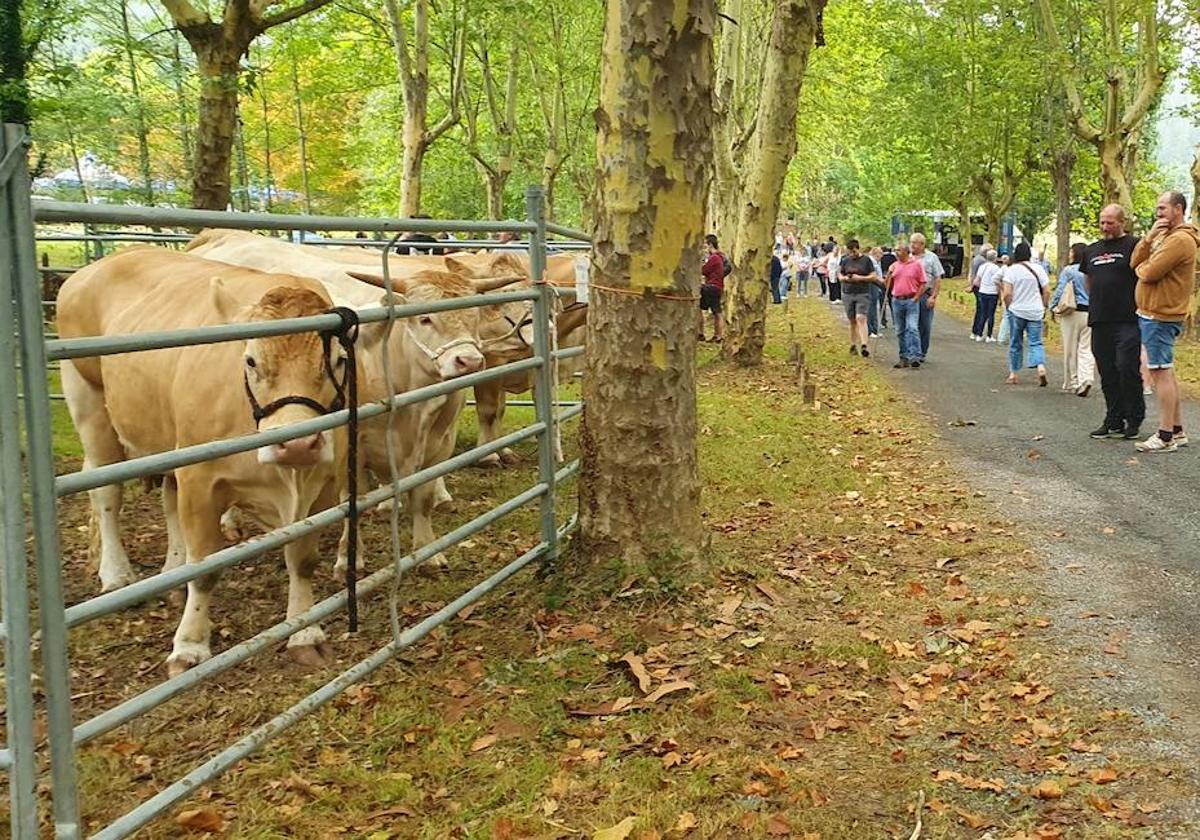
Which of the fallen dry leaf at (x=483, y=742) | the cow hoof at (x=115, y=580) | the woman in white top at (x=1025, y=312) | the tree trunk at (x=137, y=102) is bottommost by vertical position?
the fallen dry leaf at (x=483, y=742)

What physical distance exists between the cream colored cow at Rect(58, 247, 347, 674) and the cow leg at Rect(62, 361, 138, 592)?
12mm

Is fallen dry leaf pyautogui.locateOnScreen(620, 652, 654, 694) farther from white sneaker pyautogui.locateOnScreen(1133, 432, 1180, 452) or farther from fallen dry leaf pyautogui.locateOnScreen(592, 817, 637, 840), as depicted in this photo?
white sneaker pyautogui.locateOnScreen(1133, 432, 1180, 452)

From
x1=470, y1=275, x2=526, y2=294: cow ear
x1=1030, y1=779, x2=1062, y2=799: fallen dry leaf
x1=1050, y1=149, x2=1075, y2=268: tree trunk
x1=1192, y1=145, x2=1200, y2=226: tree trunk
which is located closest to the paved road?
x1=1030, y1=779, x2=1062, y2=799: fallen dry leaf

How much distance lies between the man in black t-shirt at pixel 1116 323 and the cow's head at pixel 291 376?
798cm

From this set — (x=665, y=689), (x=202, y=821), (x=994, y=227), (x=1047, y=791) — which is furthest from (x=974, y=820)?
(x=994, y=227)

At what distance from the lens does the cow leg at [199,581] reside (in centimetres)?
498

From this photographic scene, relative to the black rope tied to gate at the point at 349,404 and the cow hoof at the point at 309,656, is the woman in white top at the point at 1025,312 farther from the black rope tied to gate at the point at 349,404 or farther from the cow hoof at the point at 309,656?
the black rope tied to gate at the point at 349,404

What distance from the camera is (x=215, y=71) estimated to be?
11547 mm

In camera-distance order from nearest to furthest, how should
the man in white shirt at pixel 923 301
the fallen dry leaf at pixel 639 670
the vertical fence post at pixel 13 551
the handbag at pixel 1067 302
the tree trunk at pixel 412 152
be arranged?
the vertical fence post at pixel 13 551 → the fallen dry leaf at pixel 639 670 → the handbag at pixel 1067 302 → the man in white shirt at pixel 923 301 → the tree trunk at pixel 412 152

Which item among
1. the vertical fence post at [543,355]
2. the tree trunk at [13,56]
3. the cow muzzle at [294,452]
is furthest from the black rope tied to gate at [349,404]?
the tree trunk at [13,56]

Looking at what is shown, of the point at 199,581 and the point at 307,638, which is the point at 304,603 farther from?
the point at 199,581

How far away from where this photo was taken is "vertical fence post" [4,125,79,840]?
2893 mm

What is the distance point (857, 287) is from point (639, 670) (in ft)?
46.8

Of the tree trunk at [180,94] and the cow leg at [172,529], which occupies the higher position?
the tree trunk at [180,94]
